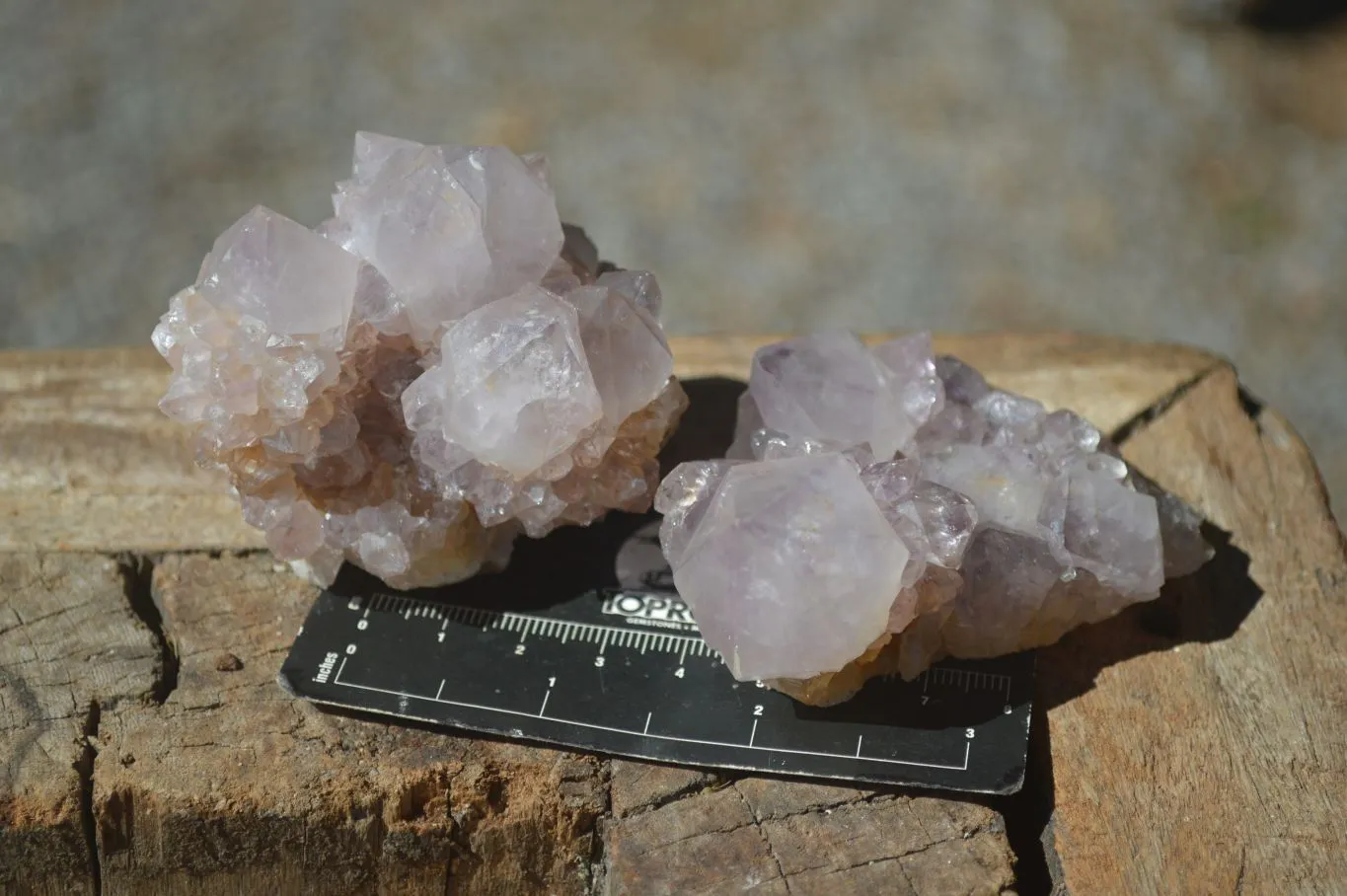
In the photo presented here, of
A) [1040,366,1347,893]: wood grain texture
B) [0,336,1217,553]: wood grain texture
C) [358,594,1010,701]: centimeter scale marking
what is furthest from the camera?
[0,336,1217,553]: wood grain texture

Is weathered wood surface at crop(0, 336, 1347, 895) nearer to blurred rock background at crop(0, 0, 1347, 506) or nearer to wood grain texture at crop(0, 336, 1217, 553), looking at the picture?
wood grain texture at crop(0, 336, 1217, 553)

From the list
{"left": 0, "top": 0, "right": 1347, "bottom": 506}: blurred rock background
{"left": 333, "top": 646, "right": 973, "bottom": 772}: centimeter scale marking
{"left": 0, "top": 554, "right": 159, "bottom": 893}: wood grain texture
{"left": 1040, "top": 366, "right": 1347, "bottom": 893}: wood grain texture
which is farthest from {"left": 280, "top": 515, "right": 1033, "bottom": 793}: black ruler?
{"left": 0, "top": 0, "right": 1347, "bottom": 506}: blurred rock background

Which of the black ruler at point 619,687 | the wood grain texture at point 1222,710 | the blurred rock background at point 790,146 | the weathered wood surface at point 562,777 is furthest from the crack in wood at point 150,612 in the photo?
the blurred rock background at point 790,146

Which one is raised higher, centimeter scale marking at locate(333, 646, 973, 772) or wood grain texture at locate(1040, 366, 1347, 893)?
centimeter scale marking at locate(333, 646, 973, 772)

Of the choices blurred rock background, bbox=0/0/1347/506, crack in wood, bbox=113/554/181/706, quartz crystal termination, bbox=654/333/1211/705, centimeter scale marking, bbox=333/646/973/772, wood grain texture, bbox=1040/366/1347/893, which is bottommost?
blurred rock background, bbox=0/0/1347/506

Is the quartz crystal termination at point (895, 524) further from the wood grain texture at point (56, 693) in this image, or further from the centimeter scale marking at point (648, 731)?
the wood grain texture at point (56, 693)

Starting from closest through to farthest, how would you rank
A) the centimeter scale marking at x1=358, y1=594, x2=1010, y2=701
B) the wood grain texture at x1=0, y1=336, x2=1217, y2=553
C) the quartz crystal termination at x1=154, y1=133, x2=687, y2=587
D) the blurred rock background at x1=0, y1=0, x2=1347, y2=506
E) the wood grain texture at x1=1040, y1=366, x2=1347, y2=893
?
the wood grain texture at x1=1040, y1=366, x2=1347, y2=893
the quartz crystal termination at x1=154, y1=133, x2=687, y2=587
the centimeter scale marking at x1=358, y1=594, x2=1010, y2=701
the wood grain texture at x1=0, y1=336, x2=1217, y2=553
the blurred rock background at x1=0, y1=0, x2=1347, y2=506

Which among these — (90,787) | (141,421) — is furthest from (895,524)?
(141,421)
